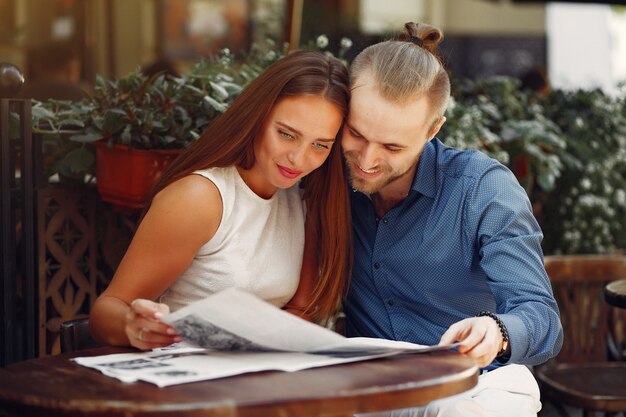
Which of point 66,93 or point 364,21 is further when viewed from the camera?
point 364,21

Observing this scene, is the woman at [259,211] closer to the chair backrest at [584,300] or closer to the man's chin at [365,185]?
the man's chin at [365,185]

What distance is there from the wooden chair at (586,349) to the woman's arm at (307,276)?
1.14 meters

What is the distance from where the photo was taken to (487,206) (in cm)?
225

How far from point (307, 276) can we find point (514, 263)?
54 cm

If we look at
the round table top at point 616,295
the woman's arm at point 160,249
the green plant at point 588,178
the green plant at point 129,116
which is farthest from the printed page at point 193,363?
the green plant at point 588,178

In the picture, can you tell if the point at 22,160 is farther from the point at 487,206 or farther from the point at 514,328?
the point at 514,328

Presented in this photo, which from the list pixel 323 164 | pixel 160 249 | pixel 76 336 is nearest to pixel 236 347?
pixel 160 249

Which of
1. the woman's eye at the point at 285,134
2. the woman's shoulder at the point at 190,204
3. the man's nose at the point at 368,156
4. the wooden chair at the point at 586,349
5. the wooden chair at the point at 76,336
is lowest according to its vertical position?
the wooden chair at the point at 586,349

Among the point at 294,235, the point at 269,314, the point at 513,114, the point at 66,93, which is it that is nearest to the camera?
the point at 269,314

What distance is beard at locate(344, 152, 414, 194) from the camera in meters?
2.25

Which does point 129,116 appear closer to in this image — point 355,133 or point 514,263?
point 355,133

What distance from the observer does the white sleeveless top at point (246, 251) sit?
224 centimetres

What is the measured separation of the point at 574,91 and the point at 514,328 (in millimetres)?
2960

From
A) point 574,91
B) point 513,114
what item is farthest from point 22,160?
point 574,91
